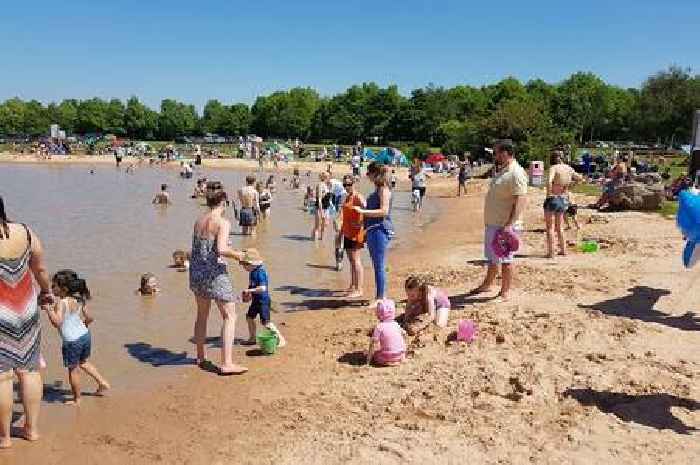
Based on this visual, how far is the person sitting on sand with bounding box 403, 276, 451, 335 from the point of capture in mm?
7188

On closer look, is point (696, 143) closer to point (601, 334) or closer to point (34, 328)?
point (601, 334)

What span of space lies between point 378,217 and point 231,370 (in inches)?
109

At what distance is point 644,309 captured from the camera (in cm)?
805

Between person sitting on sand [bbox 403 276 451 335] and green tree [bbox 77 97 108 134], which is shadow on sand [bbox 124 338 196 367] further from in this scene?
green tree [bbox 77 97 108 134]

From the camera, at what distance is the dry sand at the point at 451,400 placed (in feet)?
15.9

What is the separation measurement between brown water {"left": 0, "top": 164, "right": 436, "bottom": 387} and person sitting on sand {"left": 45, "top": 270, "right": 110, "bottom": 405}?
0.80 meters

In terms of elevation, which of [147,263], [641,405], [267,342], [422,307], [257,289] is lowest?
[147,263]

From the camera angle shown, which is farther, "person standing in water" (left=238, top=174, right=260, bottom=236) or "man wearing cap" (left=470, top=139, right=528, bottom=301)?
"person standing in water" (left=238, top=174, right=260, bottom=236)

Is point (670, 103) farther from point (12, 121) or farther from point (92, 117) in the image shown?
point (12, 121)

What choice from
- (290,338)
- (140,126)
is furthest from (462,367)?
(140,126)

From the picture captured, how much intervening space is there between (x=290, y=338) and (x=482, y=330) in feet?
7.23

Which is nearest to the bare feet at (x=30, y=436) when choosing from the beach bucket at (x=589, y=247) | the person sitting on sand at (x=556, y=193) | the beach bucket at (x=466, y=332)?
the beach bucket at (x=466, y=332)

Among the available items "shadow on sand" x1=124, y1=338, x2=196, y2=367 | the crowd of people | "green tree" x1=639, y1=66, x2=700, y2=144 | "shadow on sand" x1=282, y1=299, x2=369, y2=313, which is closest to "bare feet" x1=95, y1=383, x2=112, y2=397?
the crowd of people

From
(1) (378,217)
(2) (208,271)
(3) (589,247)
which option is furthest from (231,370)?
(3) (589,247)
